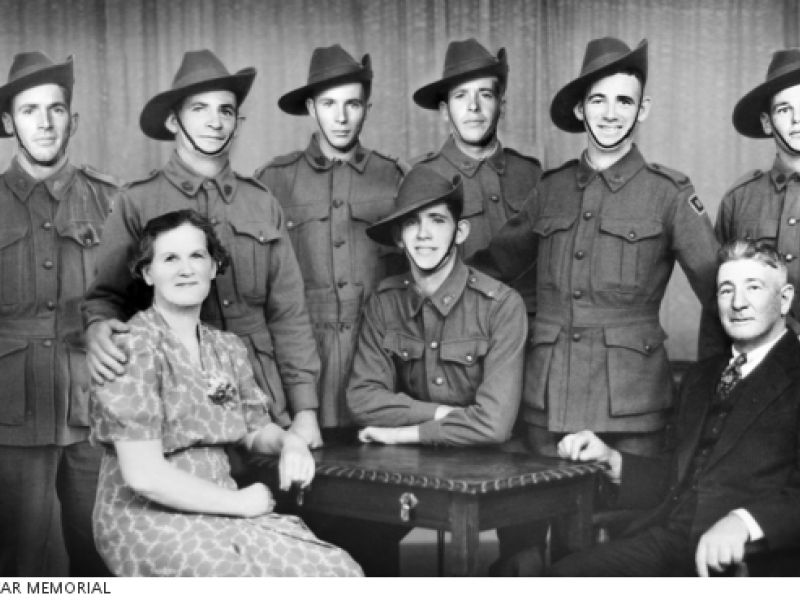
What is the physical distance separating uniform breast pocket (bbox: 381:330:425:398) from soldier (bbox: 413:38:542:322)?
43 cm

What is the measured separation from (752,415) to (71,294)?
197 cm

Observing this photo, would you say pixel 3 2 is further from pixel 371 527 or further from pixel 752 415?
pixel 752 415

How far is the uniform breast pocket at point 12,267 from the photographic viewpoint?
335cm

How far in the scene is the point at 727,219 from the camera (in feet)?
10.8

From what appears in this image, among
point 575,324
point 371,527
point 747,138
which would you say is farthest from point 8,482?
point 747,138

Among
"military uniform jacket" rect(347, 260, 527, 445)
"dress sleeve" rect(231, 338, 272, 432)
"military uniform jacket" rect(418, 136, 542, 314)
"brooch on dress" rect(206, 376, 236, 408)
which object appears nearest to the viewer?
"brooch on dress" rect(206, 376, 236, 408)

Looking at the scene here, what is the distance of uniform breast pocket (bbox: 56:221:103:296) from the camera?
341cm

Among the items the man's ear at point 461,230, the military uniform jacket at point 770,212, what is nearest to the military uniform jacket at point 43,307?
the man's ear at point 461,230

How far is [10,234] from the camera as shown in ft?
11.0

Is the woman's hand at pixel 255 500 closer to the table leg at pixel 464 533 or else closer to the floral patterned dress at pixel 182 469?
the floral patterned dress at pixel 182 469

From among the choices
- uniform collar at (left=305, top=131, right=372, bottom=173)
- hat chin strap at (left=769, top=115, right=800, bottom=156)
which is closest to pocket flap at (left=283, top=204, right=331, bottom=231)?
uniform collar at (left=305, top=131, right=372, bottom=173)

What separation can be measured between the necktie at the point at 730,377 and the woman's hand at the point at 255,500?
1162 millimetres

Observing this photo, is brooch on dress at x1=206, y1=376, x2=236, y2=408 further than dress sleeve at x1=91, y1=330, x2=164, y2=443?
Yes

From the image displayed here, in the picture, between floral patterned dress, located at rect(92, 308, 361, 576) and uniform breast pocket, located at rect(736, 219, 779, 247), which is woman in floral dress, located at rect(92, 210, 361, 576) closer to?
floral patterned dress, located at rect(92, 308, 361, 576)
